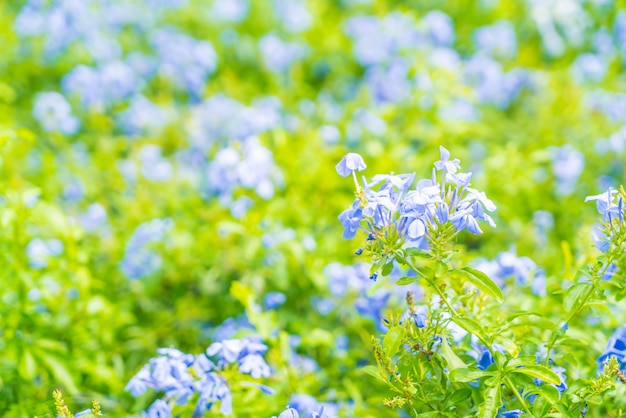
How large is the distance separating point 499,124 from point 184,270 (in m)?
2.18

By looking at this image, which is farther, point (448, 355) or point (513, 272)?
point (513, 272)

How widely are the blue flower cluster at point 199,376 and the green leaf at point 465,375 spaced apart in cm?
62

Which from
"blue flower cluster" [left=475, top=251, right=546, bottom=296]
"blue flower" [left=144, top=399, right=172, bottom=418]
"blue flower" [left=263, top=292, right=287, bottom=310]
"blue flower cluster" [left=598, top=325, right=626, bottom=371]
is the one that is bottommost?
"blue flower" [left=144, top=399, right=172, bottom=418]

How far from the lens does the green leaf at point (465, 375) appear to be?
6.30 ft

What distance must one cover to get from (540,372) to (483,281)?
0.28 meters

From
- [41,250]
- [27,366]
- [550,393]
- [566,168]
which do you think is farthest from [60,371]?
[566,168]

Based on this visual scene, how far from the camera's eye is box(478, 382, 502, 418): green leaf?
1.86 m

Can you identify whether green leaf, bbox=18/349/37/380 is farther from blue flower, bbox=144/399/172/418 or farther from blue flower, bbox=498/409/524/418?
blue flower, bbox=498/409/524/418

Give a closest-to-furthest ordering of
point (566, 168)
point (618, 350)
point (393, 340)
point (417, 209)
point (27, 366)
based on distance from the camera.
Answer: point (417, 209)
point (393, 340)
point (618, 350)
point (27, 366)
point (566, 168)

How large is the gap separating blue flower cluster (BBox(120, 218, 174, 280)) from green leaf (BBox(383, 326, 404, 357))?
5.49 ft

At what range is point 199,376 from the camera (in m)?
2.29

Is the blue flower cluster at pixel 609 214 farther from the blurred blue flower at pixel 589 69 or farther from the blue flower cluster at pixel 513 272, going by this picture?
the blurred blue flower at pixel 589 69

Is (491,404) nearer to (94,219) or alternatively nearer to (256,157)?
(256,157)

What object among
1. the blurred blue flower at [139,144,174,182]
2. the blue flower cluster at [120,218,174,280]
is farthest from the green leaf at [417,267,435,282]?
the blurred blue flower at [139,144,174,182]
